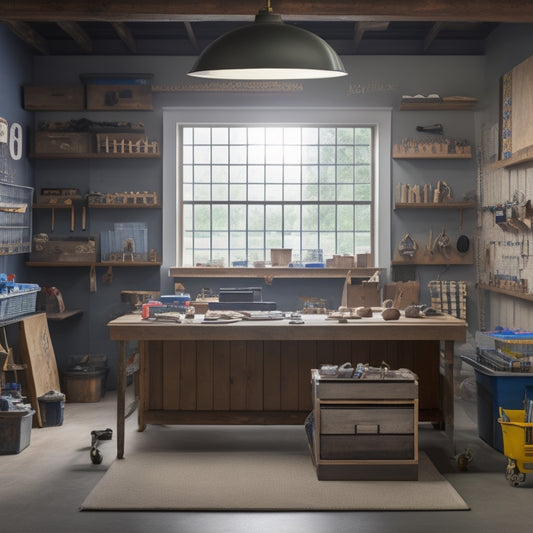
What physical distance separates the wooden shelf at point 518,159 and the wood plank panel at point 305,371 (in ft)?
8.15

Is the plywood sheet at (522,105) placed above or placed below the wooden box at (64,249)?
above

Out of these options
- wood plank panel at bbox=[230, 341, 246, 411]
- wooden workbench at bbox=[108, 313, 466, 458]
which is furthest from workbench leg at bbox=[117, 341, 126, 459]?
wood plank panel at bbox=[230, 341, 246, 411]

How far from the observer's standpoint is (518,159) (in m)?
7.07

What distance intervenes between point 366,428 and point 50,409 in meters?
3.02

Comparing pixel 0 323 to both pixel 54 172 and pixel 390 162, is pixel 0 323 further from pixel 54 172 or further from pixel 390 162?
pixel 390 162

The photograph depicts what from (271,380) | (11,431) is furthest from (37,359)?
(271,380)

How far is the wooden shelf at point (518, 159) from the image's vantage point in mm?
6825

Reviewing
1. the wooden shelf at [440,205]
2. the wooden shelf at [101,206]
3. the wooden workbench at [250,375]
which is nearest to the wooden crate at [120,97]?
the wooden shelf at [101,206]

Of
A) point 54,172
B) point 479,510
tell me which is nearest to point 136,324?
point 479,510

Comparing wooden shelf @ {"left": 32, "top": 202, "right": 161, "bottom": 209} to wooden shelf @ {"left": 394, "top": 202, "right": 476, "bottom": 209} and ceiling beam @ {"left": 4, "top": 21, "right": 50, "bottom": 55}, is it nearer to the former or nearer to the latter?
ceiling beam @ {"left": 4, "top": 21, "right": 50, "bottom": 55}

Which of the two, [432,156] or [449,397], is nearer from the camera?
[449,397]

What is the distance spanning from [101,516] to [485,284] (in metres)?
5.04

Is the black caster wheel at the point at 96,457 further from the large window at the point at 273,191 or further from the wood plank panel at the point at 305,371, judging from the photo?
the large window at the point at 273,191

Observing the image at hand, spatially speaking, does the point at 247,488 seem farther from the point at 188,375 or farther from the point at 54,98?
the point at 54,98
